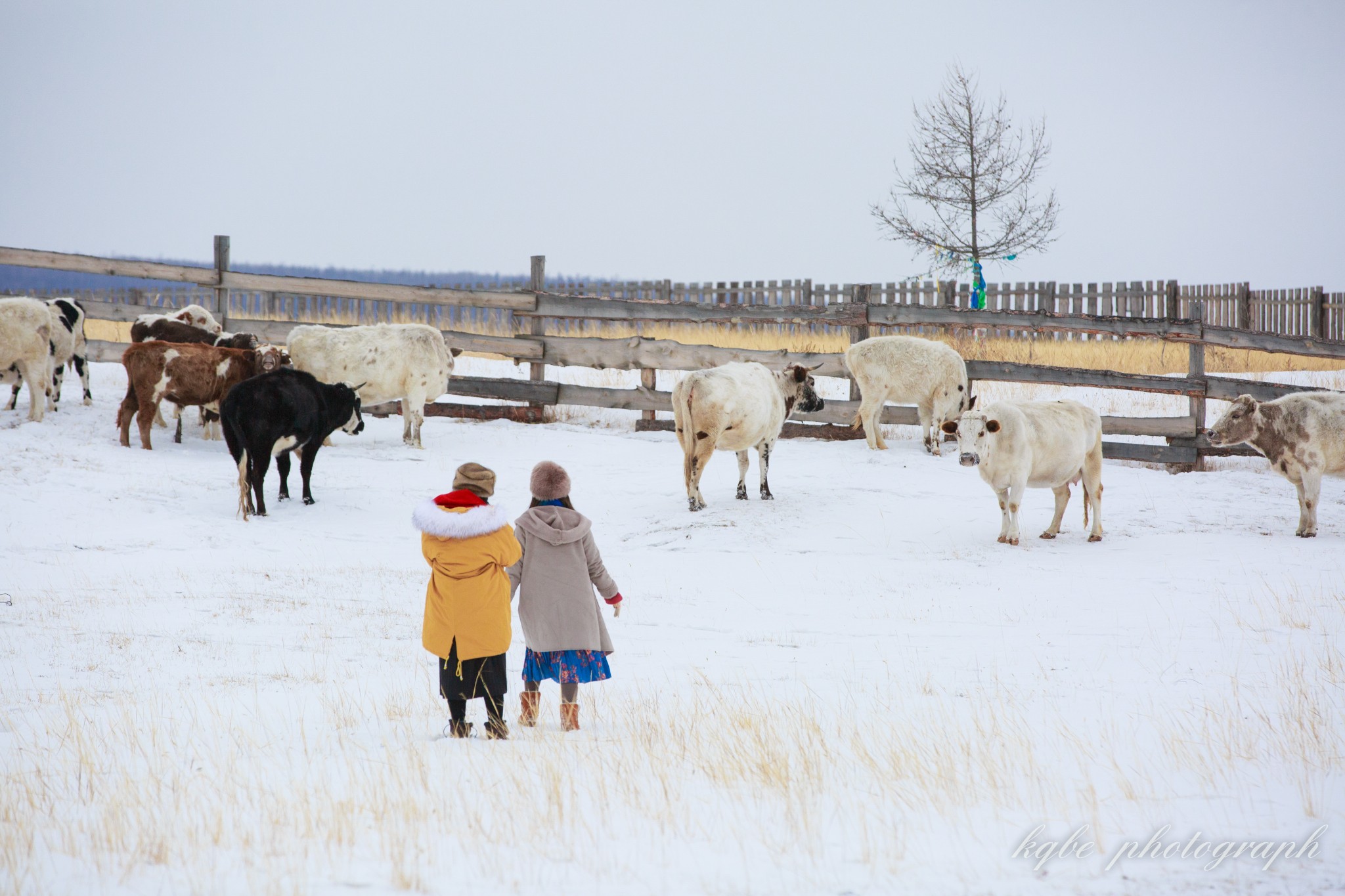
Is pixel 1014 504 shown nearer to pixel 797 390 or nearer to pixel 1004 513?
pixel 1004 513

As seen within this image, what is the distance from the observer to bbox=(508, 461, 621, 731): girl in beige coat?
181 inches

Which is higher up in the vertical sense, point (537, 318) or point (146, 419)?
point (537, 318)

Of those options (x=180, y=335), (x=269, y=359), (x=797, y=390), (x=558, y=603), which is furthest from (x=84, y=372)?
(x=558, y=603)

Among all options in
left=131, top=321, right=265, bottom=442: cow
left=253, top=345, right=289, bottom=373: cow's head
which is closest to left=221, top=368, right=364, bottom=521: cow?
left=253, top=345, right=289, bottom=373: cow's head

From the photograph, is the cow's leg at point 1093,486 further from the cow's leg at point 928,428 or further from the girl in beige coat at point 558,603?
the girl in beige coat at point 558,603

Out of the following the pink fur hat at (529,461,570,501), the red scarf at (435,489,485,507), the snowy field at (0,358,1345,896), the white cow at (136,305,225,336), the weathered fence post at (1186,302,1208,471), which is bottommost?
the snowy field at (0,358,1345,896)

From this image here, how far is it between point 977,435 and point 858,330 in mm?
5236

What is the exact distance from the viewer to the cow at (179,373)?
35.7 ft

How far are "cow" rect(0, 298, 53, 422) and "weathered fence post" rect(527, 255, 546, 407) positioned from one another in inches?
228

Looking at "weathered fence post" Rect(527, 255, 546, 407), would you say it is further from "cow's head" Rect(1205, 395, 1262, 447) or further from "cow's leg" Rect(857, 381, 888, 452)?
"cow's head" Rect(1205, 395, 1262, 447)

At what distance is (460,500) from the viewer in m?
4.43

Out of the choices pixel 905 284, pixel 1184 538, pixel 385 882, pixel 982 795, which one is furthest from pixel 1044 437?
pixel 905 284

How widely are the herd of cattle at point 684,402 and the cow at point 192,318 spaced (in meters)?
0.03

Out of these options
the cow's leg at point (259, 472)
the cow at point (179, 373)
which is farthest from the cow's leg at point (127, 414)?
the cow's leg at point (259, 472)
